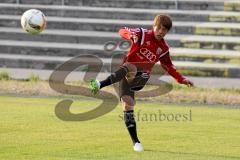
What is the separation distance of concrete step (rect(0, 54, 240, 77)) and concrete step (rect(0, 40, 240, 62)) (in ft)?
0.84

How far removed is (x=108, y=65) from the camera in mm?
22672

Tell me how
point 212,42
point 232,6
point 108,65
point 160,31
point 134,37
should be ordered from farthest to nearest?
point 232,6
point 212,42
point 108,65
point 134,37
point 160,31

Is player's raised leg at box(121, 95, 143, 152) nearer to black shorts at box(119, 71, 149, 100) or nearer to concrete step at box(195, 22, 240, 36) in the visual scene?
black shorts at box(119, 71, 149, 100)


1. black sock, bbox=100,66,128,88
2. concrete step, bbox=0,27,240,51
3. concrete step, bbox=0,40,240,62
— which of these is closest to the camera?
black sock, bbox=100,66,128,88

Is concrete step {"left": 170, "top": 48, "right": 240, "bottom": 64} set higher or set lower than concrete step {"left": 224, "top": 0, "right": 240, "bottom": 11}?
lower

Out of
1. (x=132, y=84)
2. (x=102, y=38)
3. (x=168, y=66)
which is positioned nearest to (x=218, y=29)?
(x=102, y=38)

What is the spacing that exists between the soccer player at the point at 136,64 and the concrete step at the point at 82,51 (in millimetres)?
10756

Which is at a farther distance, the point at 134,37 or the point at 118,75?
the point at 118,75

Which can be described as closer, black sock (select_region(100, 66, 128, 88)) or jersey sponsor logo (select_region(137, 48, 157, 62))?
black sock (select_region(100, 66, 128, 88))

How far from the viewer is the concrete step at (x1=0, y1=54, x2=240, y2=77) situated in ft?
71.8

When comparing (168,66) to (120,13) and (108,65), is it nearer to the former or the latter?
(108,65)

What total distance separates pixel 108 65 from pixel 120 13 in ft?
8.99

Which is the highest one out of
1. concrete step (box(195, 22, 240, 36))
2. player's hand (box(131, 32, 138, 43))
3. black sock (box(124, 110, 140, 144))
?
player's hand (box(131, 32, 138, 43))

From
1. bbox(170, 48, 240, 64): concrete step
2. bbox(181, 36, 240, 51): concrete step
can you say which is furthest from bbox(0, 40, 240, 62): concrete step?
bbox(181, 36, 240, 51): concrete step
